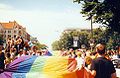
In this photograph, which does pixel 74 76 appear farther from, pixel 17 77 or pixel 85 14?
pixel 85 14

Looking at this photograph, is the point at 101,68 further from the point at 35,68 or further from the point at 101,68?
the point at 35,68

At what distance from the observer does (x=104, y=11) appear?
31.5 meters

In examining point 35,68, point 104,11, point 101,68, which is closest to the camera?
point 101,68

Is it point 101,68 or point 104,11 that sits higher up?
point 104,11

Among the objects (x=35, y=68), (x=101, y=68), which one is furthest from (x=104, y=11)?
(x=101, y=68)

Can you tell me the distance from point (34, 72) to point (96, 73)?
3966mm

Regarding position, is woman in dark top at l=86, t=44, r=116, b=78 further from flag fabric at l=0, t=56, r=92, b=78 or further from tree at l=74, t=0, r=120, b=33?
tree at l=74, t=0, r=120, b=33

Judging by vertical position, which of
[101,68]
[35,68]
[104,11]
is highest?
[104,11]

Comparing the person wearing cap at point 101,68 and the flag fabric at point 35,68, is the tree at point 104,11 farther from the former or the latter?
the person wearing cap at point 101,68

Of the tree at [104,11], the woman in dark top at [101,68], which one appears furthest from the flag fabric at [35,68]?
the tree at [104,11]

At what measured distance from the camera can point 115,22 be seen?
31.8 m

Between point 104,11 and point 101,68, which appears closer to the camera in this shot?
point 101,68

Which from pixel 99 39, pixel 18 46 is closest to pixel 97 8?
pixel 18 46

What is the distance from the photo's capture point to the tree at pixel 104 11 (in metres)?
31.4
